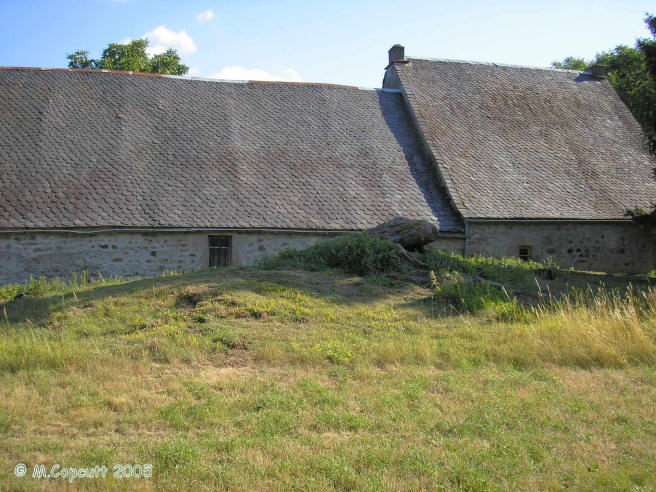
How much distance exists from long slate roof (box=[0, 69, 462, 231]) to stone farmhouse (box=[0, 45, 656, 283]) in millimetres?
55

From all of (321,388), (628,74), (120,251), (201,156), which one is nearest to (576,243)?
(201,156)

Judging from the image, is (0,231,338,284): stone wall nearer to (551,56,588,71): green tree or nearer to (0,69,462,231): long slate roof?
(0,69,462,231): long slate roof

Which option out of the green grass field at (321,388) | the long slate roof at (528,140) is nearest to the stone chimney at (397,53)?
the long slate roof at (528,140)

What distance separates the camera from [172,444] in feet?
15.5

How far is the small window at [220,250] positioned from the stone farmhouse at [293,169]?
0.06 m

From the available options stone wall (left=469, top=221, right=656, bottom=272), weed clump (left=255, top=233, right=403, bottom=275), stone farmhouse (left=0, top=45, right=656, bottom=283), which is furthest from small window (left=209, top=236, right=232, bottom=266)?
stone wall (left=469, top=221, right=656, bottom=272)

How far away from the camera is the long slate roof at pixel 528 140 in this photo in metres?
17.7

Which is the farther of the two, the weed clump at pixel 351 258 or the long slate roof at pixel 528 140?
the long slate roof at pixel 528 140

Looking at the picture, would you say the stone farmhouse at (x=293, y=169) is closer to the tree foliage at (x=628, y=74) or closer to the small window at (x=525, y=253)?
the small window at (x=525, y=253)

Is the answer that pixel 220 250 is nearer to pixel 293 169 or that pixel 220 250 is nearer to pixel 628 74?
pixel 293 169

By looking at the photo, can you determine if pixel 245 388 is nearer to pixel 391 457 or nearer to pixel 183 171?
pixel 391 457

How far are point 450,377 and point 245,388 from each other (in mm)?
2425

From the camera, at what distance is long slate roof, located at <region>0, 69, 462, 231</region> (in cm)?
1527

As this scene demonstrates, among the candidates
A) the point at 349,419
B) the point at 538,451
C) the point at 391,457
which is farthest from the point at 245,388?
the point at 538,451
